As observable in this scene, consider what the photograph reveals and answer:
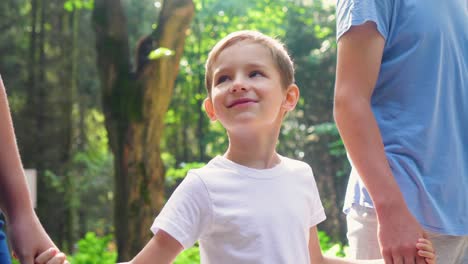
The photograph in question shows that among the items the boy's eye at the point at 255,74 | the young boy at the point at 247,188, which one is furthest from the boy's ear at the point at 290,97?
the boy's eye at the point at 255,74

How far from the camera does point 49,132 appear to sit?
17812mm

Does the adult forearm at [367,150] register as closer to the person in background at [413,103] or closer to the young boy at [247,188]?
the person in background at [413,103]

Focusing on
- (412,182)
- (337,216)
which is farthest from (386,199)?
(337,216)

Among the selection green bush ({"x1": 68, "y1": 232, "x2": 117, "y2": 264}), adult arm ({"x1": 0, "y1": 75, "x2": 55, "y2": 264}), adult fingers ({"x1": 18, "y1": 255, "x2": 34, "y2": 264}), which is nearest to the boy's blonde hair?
adult arm ({"x1": 0, "y1": 75, "x2": 55, "y2": 264})

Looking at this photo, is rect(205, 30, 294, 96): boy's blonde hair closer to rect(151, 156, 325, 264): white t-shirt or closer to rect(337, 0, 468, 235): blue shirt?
rect(337, 0, 468, 235): blue shirt

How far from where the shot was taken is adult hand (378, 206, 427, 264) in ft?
5.98

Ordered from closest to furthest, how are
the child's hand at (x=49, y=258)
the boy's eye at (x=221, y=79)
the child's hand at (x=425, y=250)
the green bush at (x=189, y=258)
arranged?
the child's hand at (x=49, y=258), the child's hand at (x=425, y=250), the boy's eye at (x=221, y=79), the green bush at (x=189, y=258)

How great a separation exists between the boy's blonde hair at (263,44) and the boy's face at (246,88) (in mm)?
16

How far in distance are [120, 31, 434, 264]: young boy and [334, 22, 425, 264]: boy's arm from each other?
57mm

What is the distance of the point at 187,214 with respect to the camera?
1890 millimetres

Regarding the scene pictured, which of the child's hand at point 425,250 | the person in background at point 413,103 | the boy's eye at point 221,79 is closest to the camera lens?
the child's hand at point 425,250

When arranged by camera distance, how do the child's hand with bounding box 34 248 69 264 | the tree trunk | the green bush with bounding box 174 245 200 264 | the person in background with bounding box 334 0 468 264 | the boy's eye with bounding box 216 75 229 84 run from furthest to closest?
the tree trunk
the green bush with bounding box 174 245 200 264
the boy's eye with bounding box 216 75 229 84
the person in background with bounding box 334 0 468 264
the child's hand with bounding box 34 248 69 264

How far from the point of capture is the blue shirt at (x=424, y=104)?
2.00 m

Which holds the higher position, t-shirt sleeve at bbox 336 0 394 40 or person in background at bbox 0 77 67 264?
t-shirt sleeve at bbox 336 0 394 40
